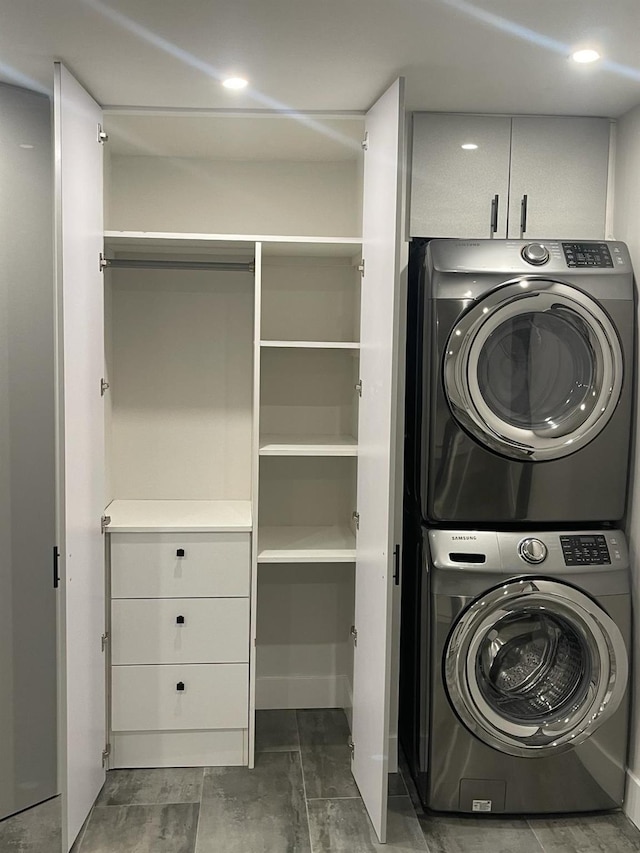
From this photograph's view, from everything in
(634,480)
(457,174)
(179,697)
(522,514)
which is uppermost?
(457,174)

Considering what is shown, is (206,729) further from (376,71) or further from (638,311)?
(376,71)

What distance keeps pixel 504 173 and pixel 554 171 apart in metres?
0.18

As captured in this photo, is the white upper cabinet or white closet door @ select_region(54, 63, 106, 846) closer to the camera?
white closet door @ select_region(54, 63, 106, 846)

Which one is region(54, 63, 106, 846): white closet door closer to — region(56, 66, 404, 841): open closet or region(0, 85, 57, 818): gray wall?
region(56, 66, 404, 841): open closet

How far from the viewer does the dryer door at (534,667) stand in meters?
2.63

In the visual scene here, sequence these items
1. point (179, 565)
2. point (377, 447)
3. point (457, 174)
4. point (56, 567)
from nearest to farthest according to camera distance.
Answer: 1. point (56, 567)
2. point (377, 447)
3. point (457, 174)
4. point (179, 565)

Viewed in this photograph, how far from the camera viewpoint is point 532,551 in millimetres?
2648

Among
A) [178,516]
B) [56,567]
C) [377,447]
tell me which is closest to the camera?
[56,567]

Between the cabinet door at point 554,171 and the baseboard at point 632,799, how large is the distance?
73.5 inches

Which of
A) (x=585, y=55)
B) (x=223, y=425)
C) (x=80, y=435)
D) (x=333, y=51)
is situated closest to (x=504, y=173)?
(x=585, y=55)

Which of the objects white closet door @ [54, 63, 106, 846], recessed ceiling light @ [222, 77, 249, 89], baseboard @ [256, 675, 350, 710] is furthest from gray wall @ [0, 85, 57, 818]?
baseboard @ [256, 675, 350, 710]

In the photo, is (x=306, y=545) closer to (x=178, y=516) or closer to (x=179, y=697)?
(x=178, y=516)

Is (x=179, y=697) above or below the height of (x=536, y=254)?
below

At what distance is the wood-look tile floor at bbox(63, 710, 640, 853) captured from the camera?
2.57 m
